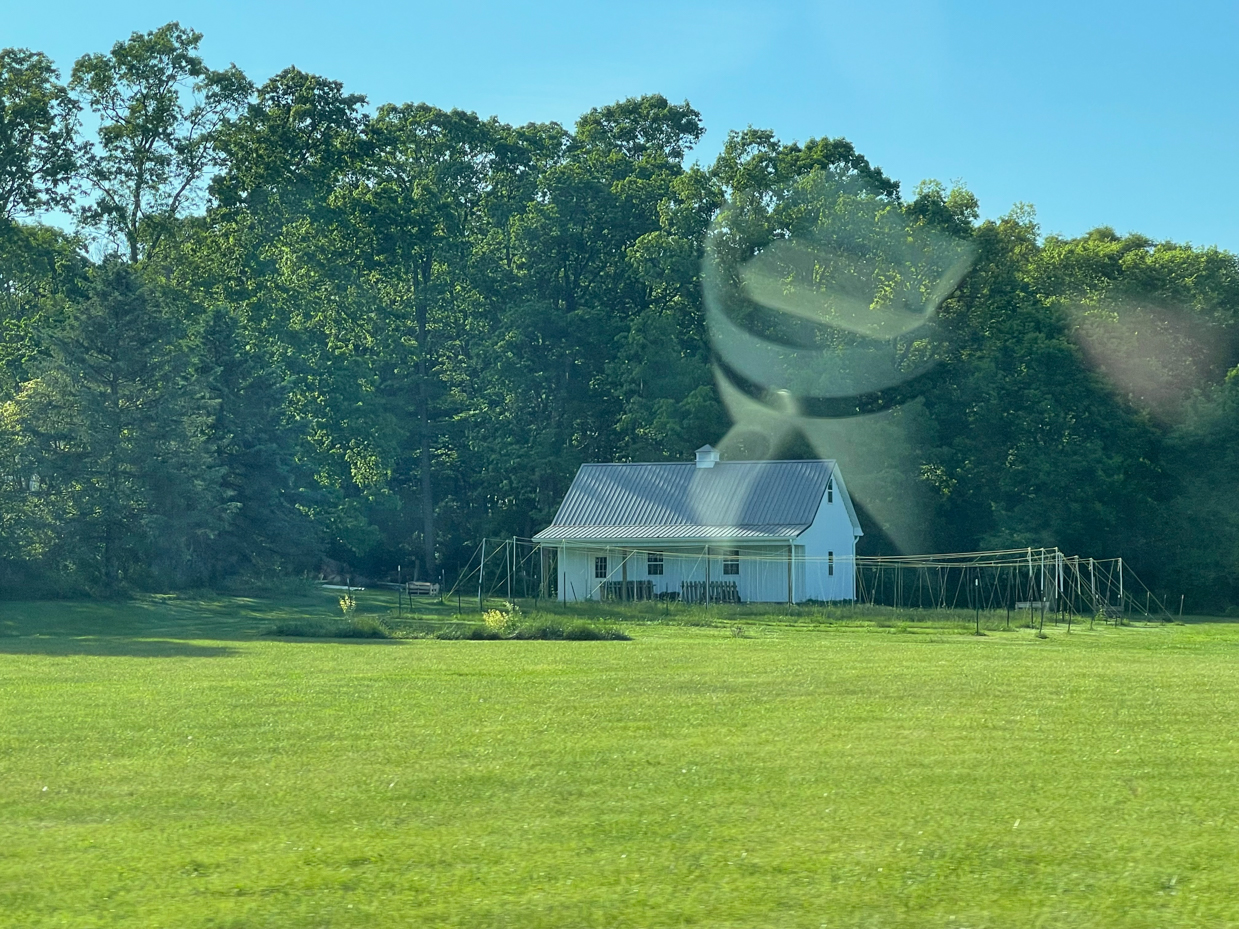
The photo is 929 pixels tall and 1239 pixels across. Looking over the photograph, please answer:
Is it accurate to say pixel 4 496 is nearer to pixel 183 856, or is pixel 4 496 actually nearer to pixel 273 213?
pixel 273 213

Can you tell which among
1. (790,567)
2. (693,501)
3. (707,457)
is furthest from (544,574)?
(790,567)

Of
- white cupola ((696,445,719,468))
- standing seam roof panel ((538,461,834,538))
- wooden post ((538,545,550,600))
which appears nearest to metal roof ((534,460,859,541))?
standing seam roof panel ((538,461,834,538))

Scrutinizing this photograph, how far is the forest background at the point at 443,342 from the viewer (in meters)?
45.3

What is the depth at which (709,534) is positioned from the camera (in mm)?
49781

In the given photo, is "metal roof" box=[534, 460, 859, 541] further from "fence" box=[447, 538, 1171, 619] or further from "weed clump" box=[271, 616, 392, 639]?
"weed clump" box=[271, 616, 392, 639]

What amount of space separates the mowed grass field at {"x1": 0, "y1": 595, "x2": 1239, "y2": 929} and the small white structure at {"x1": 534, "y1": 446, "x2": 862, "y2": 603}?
2998cm

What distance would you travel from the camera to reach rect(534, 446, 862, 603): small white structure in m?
49.2

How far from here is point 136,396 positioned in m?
44.5

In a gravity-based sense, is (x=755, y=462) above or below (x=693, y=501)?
above

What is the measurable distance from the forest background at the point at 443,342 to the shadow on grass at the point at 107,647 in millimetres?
14887

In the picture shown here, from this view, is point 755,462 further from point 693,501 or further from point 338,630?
point 338,630

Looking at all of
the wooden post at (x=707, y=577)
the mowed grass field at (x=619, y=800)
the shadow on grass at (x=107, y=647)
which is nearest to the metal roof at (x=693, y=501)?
the wooden post at (x=707, y=577)

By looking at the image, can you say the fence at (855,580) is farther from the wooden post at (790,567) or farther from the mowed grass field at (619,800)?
the mowed grass field at (619,800)

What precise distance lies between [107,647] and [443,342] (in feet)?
143
